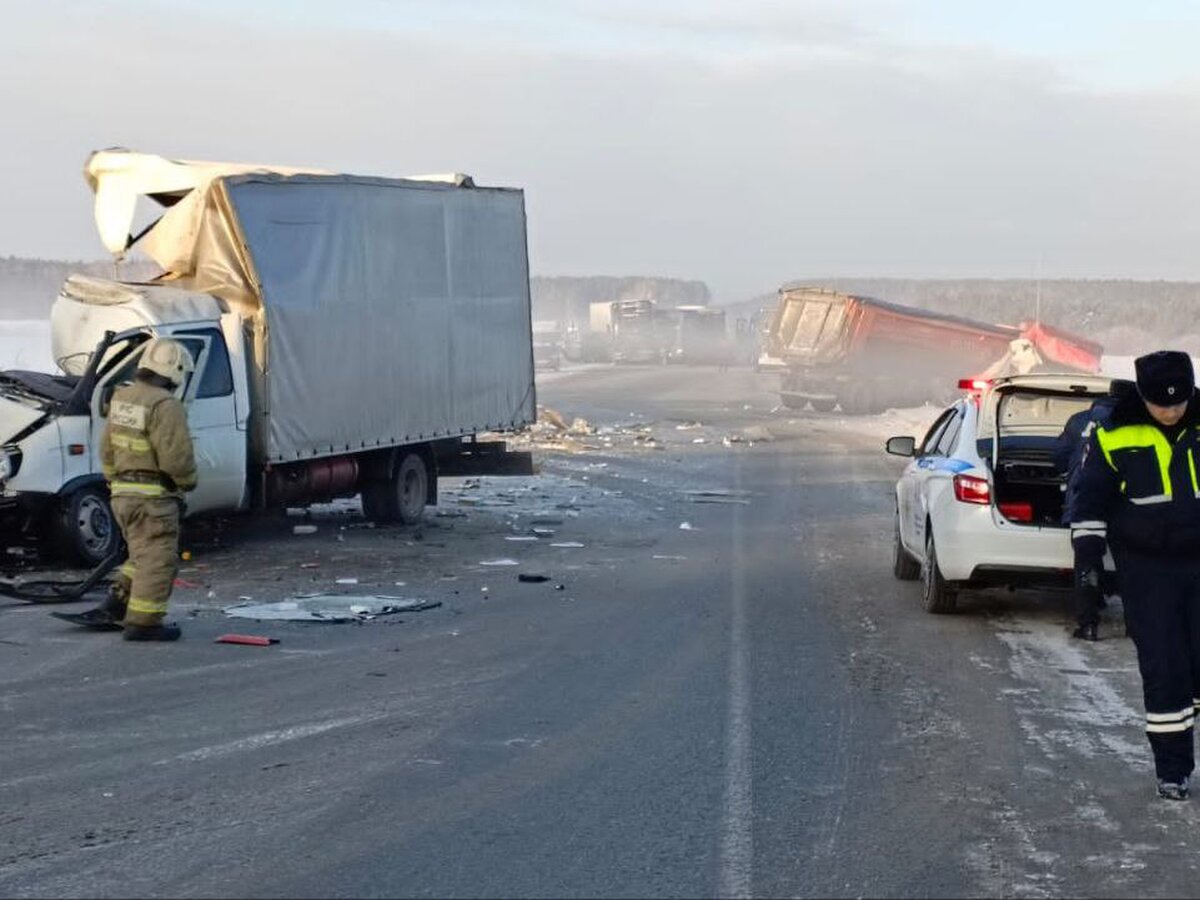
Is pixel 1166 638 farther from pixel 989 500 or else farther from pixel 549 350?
pixel 549 350

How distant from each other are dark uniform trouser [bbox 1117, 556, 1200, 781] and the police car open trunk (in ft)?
14.6

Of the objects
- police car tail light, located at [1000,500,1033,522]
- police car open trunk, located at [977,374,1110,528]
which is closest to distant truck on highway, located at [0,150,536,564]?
police car open trunk, located at [977,374,1110,528]

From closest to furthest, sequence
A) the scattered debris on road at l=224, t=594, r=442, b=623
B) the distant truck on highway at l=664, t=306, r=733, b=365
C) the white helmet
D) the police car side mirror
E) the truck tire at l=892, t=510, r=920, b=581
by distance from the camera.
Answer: the white helmet
the scattered debris on road at l=224, t=594, r=442, b=623
the police car side mirror
the truck tire at l=892, t=510, r=920, b=581
the distant truck on highway at l=664, t=306, r=733, b=365

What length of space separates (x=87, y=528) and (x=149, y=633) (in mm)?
3553

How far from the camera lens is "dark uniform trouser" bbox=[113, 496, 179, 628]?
35.9 feet

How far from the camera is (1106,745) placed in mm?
8203

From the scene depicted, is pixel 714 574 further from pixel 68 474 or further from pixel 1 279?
pixel 1 279

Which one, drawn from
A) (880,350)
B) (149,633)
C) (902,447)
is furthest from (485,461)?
(880,350)

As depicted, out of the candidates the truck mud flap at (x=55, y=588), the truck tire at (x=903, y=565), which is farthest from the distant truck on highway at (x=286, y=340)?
the truck tire at (x=903, y=565)

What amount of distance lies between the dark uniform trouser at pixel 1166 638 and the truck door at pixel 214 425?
949cm

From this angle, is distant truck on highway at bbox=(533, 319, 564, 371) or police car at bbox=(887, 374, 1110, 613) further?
distant truck on highway at bbox=(533, 319, 564, 371)

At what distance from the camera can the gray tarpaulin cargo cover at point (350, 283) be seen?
16.2 metres

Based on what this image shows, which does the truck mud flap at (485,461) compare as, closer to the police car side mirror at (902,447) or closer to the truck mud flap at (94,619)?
the police car side mirror at (902,447)

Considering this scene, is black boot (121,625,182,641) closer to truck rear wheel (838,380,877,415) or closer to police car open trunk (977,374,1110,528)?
police car open trunk (977,374,1110,528)
